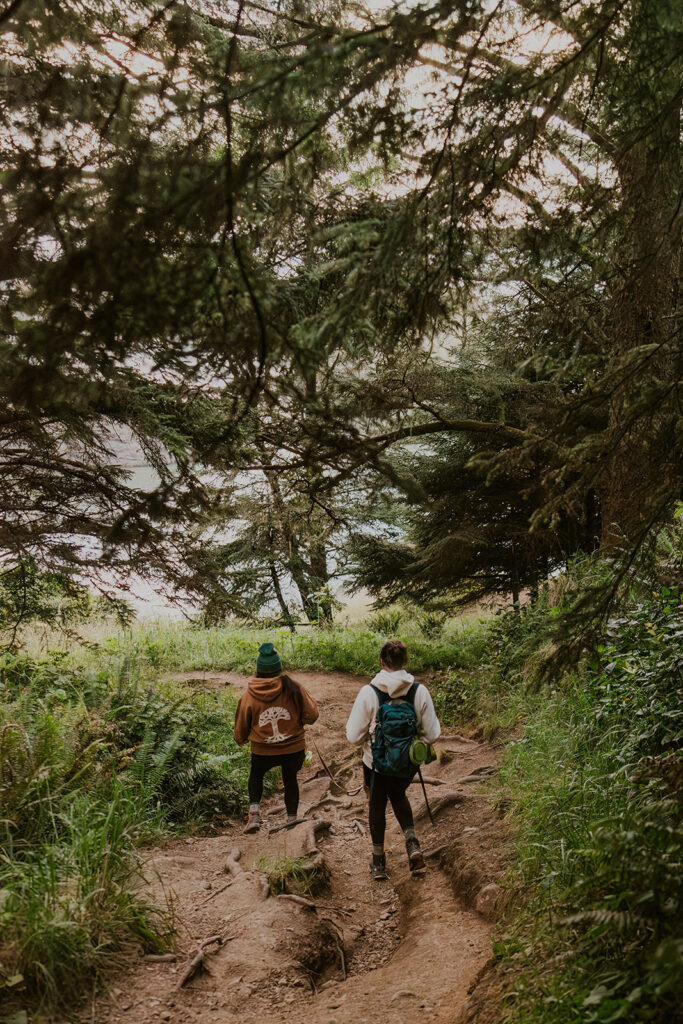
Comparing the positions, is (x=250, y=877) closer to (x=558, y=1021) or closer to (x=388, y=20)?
(x=558, y=1021)

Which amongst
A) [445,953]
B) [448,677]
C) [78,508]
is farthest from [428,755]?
[448,677]

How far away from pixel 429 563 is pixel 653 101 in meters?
9.53

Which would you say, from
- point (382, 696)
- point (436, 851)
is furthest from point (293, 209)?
point (436, 851)

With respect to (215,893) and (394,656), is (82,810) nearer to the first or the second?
(215,893)

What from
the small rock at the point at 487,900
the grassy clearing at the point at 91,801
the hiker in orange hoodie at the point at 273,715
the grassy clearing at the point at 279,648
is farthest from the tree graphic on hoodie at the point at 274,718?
the grassy clearing at the point at 279,648

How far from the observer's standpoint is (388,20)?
3174 mm

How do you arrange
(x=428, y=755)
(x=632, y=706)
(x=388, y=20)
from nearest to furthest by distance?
1. (x=388, y=20)
2. (x=632, y=706)
3. (x=428, y=755)

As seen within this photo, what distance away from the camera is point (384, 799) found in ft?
21.0

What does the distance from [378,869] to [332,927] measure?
0.98 metres

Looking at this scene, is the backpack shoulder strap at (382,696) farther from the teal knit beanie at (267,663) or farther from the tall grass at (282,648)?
the tall grass at (282,648)

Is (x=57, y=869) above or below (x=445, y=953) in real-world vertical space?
above

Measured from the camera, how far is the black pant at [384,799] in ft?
20.8

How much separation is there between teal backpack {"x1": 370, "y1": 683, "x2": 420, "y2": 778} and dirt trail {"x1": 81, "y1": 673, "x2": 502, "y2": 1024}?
83 cm

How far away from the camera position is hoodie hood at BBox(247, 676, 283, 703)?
23.6 feet
